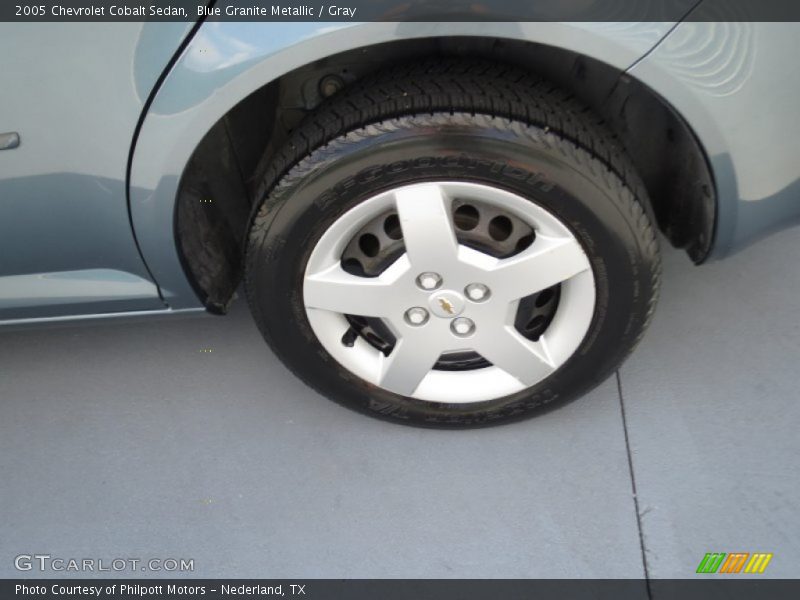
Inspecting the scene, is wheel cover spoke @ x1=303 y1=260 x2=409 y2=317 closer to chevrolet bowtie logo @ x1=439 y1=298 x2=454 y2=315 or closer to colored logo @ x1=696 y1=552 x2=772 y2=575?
chevrolet bowtie logo @ x1=439 y1=298 x2=454 y2=315

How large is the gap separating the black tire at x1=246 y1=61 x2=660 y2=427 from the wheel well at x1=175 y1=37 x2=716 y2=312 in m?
0.06

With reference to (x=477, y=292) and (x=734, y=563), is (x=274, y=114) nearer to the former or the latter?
(x=477, y=292)

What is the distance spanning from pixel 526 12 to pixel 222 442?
118 centimetres

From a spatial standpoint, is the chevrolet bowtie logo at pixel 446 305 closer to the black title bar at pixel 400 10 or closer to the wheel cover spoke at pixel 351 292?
the wheel cover spoke at pixel 351 292

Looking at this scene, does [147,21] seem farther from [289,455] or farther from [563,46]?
[289,455]

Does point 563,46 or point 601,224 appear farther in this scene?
point 601,224

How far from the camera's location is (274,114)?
178 centimetres

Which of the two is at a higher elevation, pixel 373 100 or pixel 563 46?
pixel 563 46

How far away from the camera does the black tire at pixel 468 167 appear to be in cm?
146

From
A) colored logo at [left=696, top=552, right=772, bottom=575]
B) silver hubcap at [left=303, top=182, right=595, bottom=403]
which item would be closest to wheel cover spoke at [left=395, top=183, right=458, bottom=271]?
silver hubcap at [left=303, top=182, right=595, bottom=403]

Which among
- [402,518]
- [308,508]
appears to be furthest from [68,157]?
[402,518]

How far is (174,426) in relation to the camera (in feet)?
6.48

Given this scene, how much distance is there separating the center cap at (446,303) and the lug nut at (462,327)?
0.08 ft

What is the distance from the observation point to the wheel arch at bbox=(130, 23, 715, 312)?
137 centimetres
